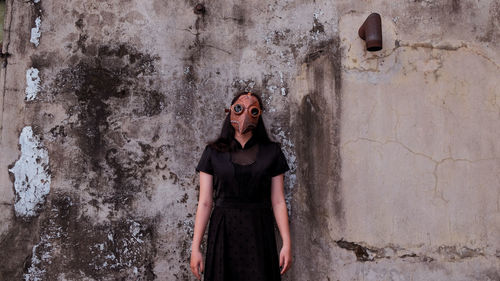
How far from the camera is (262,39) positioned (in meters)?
2.71

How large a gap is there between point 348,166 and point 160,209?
→ 1.39 metres

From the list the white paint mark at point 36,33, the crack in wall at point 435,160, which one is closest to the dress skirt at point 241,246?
the crack in wall at point 435,160

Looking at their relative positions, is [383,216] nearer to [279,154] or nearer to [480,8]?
[279,154]

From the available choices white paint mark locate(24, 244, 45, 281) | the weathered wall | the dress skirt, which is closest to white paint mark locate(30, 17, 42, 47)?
the weathered wall

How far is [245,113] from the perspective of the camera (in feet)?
7.13

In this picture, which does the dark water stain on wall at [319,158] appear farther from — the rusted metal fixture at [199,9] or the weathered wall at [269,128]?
the rusted metal fixture at [199,9]

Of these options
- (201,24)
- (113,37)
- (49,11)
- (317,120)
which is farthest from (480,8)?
(49,11)

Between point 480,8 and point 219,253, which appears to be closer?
point 219,253

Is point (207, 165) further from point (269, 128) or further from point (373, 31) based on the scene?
point (373, 31)

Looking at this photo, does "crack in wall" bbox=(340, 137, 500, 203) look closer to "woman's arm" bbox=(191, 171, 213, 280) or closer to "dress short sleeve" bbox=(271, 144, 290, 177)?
"dress short sleeve" bbox=(271, 144, 290, 177)

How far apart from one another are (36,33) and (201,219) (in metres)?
1.93

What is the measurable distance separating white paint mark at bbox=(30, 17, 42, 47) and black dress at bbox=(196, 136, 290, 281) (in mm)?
1654

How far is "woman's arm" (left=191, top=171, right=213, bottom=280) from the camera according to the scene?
2109mm

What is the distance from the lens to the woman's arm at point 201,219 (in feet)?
6.92
